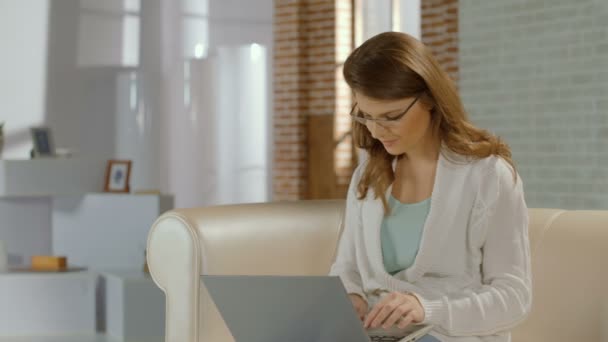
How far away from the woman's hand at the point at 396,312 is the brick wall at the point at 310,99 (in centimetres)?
823

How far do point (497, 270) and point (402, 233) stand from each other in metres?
0.24

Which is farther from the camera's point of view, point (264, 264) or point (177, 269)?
point (264, 264)

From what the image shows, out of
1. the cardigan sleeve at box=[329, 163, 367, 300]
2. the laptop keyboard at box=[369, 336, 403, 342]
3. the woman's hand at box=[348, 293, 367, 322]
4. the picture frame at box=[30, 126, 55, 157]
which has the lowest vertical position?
the laptop keyboard at box=[369, 336, 403, 342]

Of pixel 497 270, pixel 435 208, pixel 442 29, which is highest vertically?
pixel 442 29

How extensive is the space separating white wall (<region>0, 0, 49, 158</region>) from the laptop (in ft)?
22.6

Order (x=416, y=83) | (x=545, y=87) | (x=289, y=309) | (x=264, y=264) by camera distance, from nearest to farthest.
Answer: (x=289, y=309) → (x=416, y=83) → (x=264, y=264) → (x=545, y=87)

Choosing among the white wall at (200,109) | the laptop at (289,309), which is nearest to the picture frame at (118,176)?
the white wall at (200,109)

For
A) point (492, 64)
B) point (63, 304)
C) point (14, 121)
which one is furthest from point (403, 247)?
point (14, 121)

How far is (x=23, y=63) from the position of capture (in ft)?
28.3

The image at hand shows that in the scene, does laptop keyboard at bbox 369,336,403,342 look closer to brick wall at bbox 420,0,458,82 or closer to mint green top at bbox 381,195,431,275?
mint green top at bbox 381,195,431,275

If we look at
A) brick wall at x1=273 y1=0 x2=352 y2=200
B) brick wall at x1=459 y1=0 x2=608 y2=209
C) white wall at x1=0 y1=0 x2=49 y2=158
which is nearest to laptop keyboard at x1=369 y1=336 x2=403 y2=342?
brick wall at x1=459 y1=0 x2=608 y2=209

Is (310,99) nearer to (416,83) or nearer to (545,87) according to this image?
(545,87)

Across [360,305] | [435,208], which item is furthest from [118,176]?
[435,208]

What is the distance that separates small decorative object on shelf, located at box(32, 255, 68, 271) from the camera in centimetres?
650
